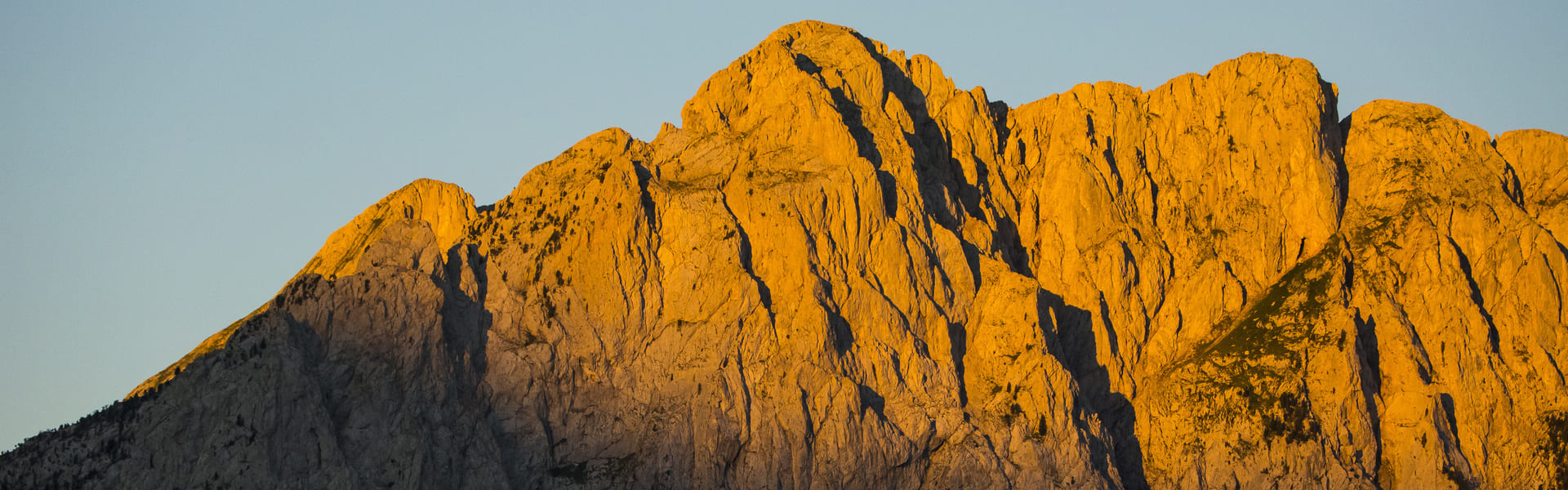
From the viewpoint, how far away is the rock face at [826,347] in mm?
174375

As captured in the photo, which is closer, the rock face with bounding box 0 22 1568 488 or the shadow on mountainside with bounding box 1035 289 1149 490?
the rock face with bounding box 0 22 1568 488

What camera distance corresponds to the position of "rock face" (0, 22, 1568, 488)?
174 meters

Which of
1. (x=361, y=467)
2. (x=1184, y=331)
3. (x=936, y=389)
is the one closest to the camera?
(x=361, y=467)

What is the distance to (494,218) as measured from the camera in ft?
632

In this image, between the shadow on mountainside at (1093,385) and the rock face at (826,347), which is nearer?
the rock face at (826,347)

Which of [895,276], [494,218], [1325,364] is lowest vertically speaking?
[1325,364]

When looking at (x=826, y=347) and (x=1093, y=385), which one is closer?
(x=826, y=347)

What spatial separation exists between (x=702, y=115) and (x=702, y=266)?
1786cm

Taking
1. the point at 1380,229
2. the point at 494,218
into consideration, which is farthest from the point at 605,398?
the point at 1380,229

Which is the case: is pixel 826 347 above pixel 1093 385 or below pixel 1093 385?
above

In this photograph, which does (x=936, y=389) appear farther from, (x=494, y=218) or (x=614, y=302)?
(x=494, y=218)

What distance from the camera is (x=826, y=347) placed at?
182 meters

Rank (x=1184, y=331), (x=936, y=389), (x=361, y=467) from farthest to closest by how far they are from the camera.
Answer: (x=1184, y=331)
(x=936, y=389)
(x=361, y=467)

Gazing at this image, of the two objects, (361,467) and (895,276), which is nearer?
(361,467)
